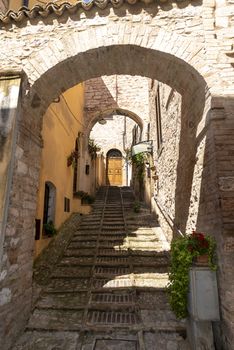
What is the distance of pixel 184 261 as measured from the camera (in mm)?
3549

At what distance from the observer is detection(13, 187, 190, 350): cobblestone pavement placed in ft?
12.3

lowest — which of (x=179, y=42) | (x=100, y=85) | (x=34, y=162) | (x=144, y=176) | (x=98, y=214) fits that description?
(x=98, y=214)

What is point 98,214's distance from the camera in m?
11.3

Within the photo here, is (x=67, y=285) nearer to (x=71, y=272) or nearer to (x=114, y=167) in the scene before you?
(x=71, y=272)

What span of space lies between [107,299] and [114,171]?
17.6m

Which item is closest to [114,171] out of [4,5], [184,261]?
[4,5]

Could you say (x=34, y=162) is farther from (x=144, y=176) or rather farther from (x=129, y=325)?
(x=144, y=176)

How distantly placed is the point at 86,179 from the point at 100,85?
5.51m

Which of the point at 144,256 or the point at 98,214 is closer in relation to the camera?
the point at 144,256

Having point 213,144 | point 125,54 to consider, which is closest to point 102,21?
point 125,54

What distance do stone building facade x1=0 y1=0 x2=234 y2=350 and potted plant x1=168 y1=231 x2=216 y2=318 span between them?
0.18 meters

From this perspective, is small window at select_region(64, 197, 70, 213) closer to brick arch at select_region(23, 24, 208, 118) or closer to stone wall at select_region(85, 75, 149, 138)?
brick arch at select_region(23, 24, 208, 118)

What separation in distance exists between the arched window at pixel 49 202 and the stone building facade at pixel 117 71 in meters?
3.02

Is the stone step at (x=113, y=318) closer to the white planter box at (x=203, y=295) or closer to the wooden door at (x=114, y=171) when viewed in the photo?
the white planter box at (x=203, y=295)
